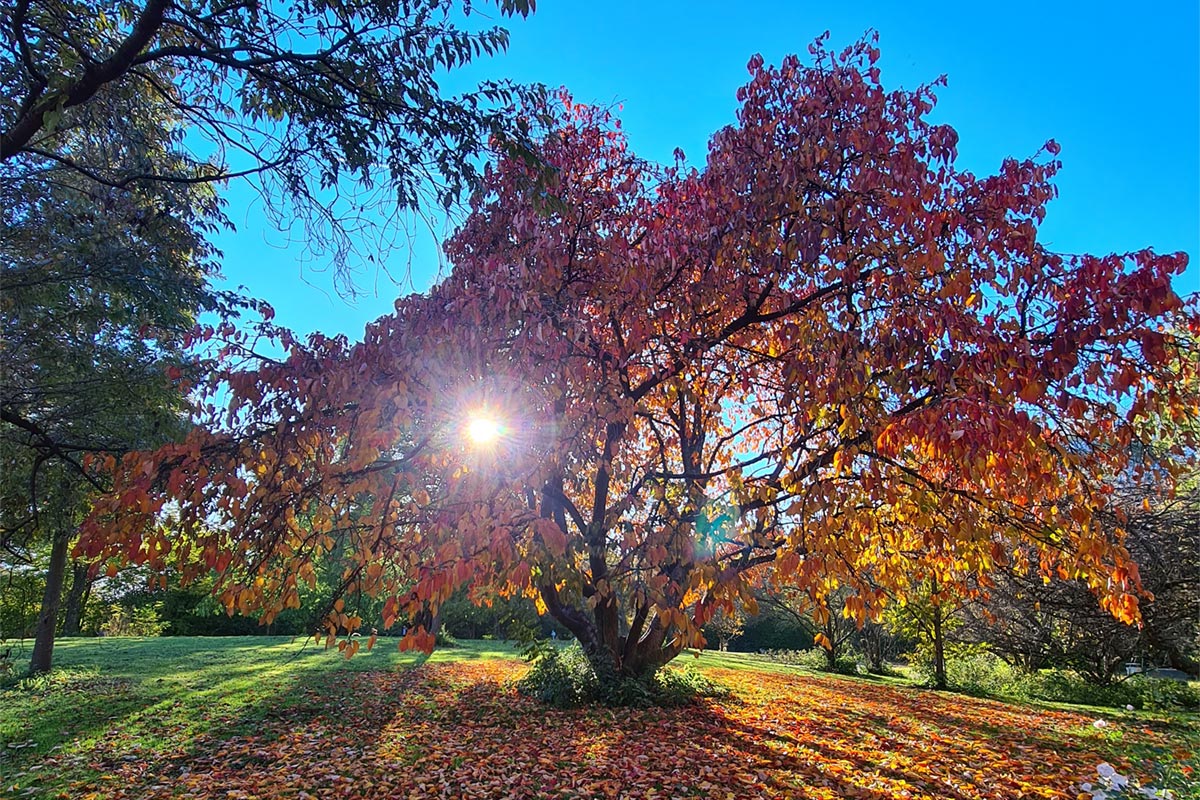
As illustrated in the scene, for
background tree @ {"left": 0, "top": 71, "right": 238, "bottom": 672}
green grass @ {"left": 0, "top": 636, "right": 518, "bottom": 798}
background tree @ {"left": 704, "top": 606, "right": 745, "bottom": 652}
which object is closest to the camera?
background tree @ {"left": 0, "top": 71, "right": 238, "bottom": 672}

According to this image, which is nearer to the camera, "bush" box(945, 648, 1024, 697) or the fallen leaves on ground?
the fallen leaves on ground

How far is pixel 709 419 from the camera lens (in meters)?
7.64

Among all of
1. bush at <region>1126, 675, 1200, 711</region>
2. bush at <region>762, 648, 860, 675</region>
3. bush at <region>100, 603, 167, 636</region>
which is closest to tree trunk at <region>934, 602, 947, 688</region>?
bush at <region>1126, 675, 1200, 711</region>

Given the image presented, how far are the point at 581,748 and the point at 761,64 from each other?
7.50 meters

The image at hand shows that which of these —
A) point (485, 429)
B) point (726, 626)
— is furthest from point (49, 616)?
point (726, 626)

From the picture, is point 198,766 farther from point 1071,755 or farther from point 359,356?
point 1071,755

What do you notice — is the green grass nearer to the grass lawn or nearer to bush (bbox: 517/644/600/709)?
the grass lawn

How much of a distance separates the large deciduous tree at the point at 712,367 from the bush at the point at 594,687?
394 cm

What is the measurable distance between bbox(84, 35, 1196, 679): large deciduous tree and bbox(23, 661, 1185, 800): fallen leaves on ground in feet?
6.32

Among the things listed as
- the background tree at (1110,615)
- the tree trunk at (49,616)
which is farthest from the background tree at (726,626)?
the tree trunk at (49,616)

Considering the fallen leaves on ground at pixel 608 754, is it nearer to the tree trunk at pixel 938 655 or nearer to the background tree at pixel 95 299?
the background tree at pixel 95 299

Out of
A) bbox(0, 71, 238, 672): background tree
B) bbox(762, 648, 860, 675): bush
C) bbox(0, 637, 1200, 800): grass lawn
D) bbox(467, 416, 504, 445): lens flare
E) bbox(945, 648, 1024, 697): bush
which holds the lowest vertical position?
bbox(762, 648, 860, 675): bush

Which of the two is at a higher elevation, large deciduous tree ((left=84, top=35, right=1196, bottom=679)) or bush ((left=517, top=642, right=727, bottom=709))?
large deciduous tree ((left=84, top=35, right=1196, bottom=679))

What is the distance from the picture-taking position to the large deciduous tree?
12.7 ft
